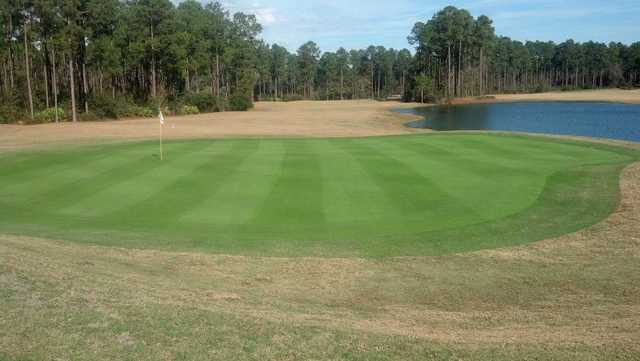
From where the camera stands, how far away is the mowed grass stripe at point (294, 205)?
1395 centimetres

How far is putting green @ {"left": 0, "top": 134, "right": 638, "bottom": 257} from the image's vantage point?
528 inches

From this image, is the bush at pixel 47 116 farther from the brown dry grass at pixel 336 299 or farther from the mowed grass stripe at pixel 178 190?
the brown dry grass at pixel 336 299

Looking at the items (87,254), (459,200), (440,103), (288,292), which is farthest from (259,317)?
(440,103)

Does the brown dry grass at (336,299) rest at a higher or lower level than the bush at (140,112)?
lower

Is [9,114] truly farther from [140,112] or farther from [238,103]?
[238,103]

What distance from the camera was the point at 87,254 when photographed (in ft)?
37.7

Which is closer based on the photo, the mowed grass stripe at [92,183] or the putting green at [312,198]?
the putting green at [312,198]

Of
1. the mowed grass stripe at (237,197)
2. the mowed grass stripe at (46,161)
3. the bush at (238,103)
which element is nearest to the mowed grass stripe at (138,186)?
the mowed grass stripe at (237,197)

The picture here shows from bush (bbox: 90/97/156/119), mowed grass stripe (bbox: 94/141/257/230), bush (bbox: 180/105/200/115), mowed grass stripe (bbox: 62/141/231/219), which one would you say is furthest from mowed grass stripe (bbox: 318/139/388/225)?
bush (bbox: 180/105/200/115)

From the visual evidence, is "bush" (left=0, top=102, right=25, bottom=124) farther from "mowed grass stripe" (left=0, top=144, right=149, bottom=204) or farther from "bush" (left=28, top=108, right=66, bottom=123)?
"mowed grass stripe" (left=0, top=144, right=149, bottom=204)

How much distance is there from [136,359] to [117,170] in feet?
55.3

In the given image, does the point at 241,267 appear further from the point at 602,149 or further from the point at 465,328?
the point at 602,149

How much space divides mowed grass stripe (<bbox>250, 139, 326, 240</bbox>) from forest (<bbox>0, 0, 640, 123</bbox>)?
4667 cm

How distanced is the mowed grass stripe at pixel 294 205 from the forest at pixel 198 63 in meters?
46.7
